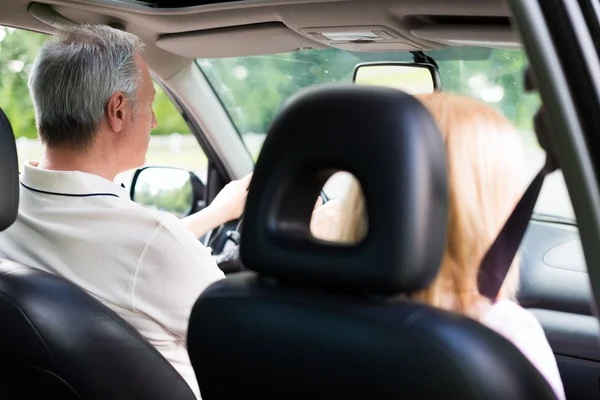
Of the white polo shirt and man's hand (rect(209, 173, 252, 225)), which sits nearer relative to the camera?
the white polo shirt

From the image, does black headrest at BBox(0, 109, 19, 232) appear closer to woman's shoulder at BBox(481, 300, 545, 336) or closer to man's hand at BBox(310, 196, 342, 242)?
man's hand at BBox(310, 196, 342, 242)

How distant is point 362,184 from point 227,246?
250 centimetres

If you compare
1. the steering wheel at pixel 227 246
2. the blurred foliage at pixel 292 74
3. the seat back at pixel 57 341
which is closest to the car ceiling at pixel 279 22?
the blurred foliage at pixel 292 74

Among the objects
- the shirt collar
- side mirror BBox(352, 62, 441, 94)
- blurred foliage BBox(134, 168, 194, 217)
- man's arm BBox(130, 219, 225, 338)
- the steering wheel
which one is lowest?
the steering wheel

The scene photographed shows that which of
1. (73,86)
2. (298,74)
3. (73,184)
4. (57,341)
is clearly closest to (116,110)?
(73,86)

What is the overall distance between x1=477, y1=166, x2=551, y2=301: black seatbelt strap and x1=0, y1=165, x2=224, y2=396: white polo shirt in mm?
913

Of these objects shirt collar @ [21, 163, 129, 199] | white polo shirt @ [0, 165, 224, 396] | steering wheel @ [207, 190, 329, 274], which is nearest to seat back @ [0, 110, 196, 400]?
Result: white polo shirt @ [0, 165, 224, 396]

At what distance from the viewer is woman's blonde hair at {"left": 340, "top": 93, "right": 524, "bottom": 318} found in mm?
1252

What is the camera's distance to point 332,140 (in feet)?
3.96

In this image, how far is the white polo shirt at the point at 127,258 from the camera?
2088 mm

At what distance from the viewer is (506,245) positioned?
4.26 feet

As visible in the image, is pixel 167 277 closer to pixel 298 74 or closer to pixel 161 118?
pixel 161 118

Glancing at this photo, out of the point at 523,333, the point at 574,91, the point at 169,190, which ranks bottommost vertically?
the point at 169,190

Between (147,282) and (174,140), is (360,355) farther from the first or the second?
(174,140)
